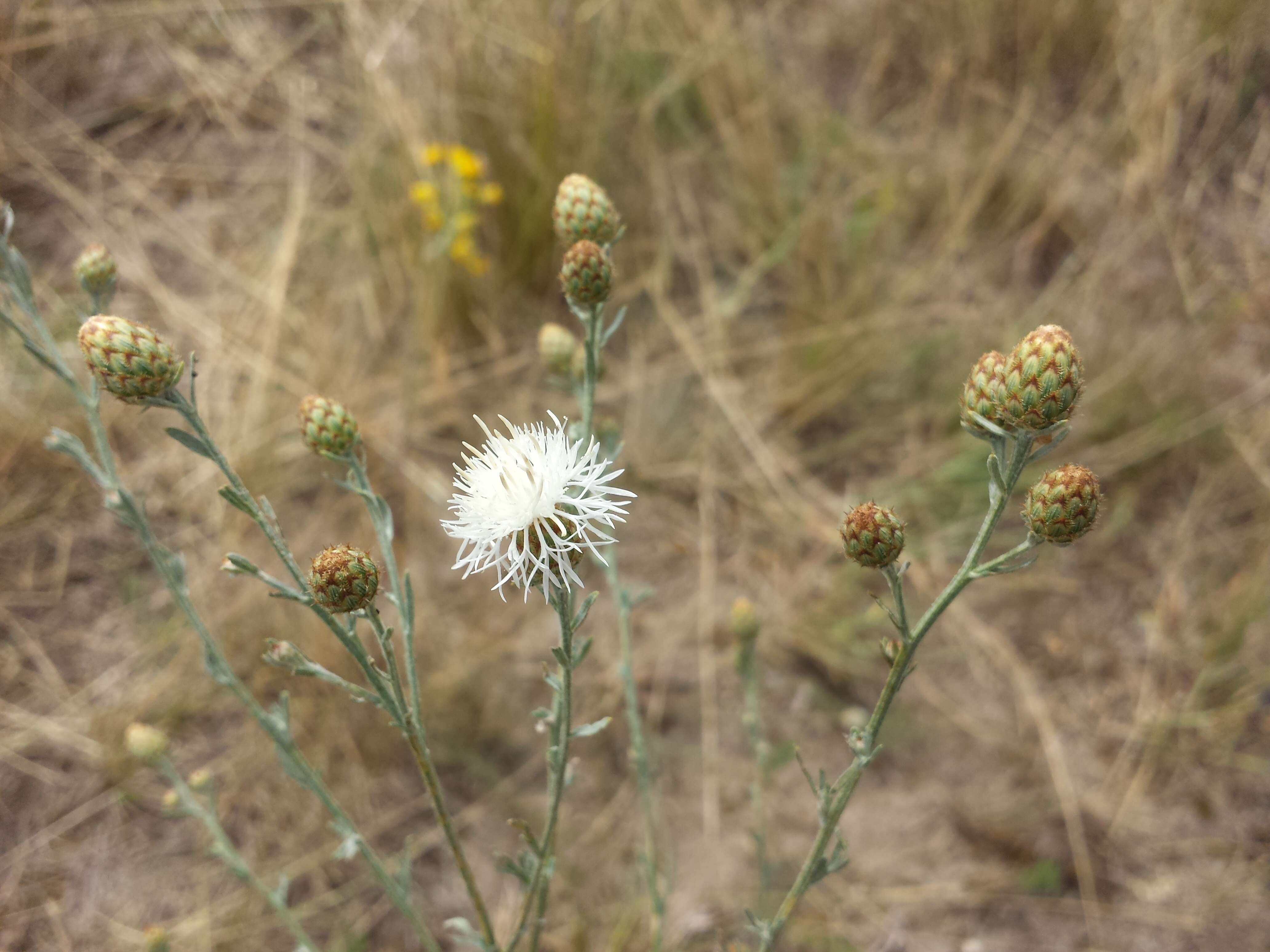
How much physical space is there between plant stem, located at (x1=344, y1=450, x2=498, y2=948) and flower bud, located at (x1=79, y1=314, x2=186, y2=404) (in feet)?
1.15

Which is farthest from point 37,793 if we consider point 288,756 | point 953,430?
point 953,430

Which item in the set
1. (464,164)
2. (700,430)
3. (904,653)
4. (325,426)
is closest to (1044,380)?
(904,653)

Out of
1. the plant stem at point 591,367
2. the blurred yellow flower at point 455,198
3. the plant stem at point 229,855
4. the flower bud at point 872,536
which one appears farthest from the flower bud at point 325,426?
the blurred yellow flower at point 455,198

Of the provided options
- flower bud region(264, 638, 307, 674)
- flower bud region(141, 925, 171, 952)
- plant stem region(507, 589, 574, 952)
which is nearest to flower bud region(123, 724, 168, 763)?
flower bud region(141, 925, 171, 952)

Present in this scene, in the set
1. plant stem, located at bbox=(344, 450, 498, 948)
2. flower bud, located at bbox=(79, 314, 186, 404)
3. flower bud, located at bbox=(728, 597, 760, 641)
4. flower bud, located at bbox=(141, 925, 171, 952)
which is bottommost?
flower bud, located at bbox=(141, 925, 171, 952)

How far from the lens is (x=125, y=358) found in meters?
Result: 1.30

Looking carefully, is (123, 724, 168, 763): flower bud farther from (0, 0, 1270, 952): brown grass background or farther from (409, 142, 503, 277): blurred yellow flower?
(409, 142, 503, 277): blurred yellow flower

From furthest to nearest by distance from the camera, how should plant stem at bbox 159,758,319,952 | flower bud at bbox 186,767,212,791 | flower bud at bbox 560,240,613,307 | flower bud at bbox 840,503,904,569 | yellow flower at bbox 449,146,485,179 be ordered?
yellow flower at bbox 449,146,485,179 → flower bud at bbox 186,767,212,791 → plant stem at bbox 159,758,319,952 → flower bud at bbox 560,240,613,307 → flower bud at bbox 840,503,904,569

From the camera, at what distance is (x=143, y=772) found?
2938 millimetres

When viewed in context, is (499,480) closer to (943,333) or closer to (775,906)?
(775,906)

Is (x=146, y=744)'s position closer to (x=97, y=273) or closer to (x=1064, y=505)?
(x=97, y=273)

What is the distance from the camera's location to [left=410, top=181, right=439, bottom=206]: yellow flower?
3.45m

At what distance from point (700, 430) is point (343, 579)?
8.22 ft

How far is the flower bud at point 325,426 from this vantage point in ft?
5.05
